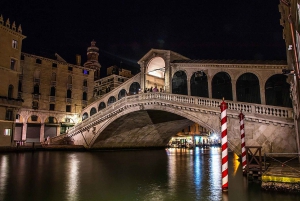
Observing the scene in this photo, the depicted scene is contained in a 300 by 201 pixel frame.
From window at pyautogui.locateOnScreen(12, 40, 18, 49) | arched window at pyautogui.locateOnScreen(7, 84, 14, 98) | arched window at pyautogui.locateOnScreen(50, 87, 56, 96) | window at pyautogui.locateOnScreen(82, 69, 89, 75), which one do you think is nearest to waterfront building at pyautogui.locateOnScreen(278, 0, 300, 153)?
arched window at pyautogui.locateOnScreen(7, 84, 14, 98)

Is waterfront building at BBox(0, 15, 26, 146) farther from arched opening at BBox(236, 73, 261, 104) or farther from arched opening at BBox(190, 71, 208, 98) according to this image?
arched opening at BBox(236, 73, 261, 104)

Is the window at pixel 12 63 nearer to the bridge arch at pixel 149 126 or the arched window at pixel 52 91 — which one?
the arched window at pixel 52 91

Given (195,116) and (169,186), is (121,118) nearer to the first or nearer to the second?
(195,116)

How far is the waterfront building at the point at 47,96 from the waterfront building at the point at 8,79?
4977mm

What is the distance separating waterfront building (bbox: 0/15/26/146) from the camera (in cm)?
2333

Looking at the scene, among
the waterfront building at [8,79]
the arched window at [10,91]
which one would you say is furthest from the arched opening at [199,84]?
the arched window at [10,91]

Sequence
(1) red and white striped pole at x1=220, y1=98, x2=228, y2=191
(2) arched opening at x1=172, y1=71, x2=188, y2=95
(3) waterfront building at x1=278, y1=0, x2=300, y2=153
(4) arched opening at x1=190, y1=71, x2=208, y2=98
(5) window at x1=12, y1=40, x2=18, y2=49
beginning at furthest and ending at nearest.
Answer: (5) window at x1=12, y1=40, x2=18, y2=49, (2) arched opening at x1=172, y1=71, x2=188, y2=95, (4) arched opening at x1=190, y1=71, x2=208, y2=98, (3) waterfront building at x1=278, y1=0, x2=300, y2=153, (1) red and white striped pole at x1=220, y1=98, x2=228, y2=191

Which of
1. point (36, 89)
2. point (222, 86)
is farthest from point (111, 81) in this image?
point (222, 86)

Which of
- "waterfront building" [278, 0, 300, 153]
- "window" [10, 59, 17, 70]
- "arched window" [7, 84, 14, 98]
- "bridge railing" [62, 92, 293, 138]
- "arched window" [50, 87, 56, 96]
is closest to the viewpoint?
"waterfront building" [278, 0, 300, 153]

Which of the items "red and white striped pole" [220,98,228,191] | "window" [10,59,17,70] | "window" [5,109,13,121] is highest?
"window" [10,59,17,70]

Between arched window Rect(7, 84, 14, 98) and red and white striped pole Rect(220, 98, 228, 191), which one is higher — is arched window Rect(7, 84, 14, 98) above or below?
above

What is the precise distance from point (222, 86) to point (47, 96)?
2337 centimetres

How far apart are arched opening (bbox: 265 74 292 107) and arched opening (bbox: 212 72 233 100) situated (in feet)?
8.58

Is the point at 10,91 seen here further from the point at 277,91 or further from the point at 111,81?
the point at 277,91
